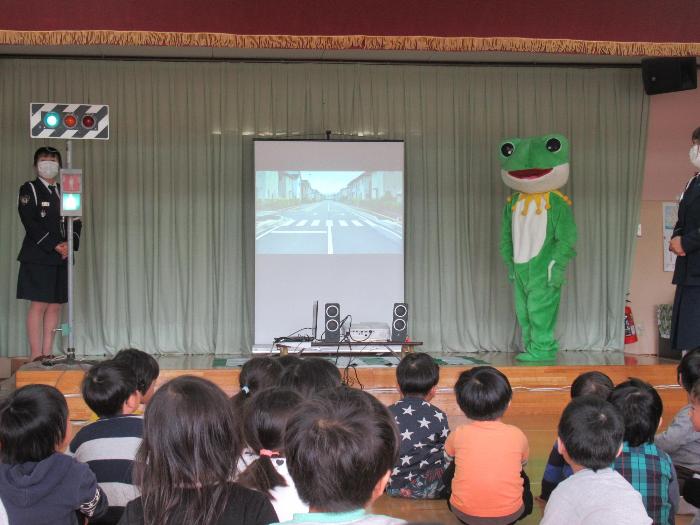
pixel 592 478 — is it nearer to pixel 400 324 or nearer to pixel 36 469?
pixel 36 469

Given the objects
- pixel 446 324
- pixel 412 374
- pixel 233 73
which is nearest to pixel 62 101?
pixel 233 73

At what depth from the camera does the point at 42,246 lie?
546 cm

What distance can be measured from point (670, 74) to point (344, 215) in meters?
2.97

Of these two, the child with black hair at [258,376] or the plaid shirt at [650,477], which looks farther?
the child with black hair at [258,376]

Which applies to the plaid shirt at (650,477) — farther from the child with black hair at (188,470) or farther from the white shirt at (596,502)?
the child with black hair at (188,470)

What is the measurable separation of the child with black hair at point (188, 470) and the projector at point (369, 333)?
14.2 ft

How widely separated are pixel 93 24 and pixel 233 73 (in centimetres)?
289

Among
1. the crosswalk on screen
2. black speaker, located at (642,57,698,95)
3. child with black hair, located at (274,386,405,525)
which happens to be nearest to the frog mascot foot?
the crosswalk on screen

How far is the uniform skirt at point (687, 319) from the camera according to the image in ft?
12.5

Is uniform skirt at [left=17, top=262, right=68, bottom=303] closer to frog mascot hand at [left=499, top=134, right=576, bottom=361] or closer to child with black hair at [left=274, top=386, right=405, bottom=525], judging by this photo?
frog mascot hand at [left=499, top=134, right=576, bottom=361]

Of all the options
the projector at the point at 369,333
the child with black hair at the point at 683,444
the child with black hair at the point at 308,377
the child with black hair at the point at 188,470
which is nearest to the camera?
the child with black hair at the point at 188,470

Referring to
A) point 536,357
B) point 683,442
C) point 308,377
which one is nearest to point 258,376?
point 308,377

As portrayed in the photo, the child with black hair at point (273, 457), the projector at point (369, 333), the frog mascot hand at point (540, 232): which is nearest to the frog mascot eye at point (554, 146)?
the frog mascot hand at point (540, 232)

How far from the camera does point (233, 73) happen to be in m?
6.63
